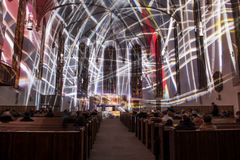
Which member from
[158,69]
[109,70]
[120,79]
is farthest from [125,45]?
[158,69]

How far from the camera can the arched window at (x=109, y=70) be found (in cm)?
2489

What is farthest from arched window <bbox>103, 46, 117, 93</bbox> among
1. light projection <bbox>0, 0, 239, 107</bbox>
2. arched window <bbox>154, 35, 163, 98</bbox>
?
arched window <bbox>154, 35, 163, 98</bbox>

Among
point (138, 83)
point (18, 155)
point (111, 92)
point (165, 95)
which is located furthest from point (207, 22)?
point (111, 92)

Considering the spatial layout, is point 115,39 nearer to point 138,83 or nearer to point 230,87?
point 138,83

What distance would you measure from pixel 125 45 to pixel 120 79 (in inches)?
165

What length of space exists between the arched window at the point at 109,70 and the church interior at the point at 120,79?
118 mm

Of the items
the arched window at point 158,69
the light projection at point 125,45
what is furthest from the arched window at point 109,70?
the arched window at point 158,69

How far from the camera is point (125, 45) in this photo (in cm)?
2594

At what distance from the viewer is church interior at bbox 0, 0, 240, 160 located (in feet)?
10.8

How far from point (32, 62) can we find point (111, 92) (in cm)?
1331

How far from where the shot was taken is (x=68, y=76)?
22.7 m

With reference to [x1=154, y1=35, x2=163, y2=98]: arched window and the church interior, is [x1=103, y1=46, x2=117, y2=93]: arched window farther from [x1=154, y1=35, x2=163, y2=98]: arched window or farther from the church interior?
[x1=154, y1=35, x2=163, y2=98]: arched window

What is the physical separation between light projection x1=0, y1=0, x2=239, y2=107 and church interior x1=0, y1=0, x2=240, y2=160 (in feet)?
0.29

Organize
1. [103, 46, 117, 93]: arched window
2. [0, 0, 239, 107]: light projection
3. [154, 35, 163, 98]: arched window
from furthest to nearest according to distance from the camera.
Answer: [103, 46, 117, 93]: arched window, [154, 35, 163, 98]: arched window, [0, 0, 239, 107]: light projection
